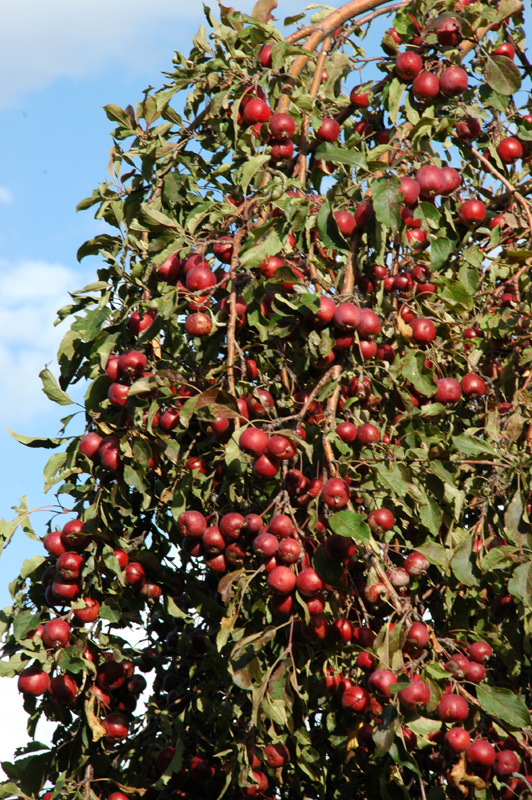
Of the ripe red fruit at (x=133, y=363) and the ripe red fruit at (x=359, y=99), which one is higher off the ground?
the ripe red fruit at (x=359, y=99)

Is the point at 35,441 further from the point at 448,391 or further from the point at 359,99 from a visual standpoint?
the point at 359,99

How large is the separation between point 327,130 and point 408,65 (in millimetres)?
325

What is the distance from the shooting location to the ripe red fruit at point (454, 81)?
9.80ft

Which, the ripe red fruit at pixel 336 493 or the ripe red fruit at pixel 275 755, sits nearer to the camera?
the ripe red fruit at pixel 336 493

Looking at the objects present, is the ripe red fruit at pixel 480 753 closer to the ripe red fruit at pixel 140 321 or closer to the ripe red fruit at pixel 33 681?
the ripe red fruit at pixel 33 681

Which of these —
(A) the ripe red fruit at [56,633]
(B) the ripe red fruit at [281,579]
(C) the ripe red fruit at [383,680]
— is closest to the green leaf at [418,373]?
(B) the ripe red fruit at [281,579]

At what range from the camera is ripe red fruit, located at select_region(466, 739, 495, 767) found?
262cm

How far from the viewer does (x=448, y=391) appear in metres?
2.99

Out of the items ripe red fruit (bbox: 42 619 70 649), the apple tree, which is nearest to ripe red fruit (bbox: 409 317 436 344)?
the apple tree

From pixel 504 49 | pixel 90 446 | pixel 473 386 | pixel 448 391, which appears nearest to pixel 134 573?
pixel 90 446

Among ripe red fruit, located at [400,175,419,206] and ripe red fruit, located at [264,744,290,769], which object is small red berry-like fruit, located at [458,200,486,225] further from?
ripe red fruit, located at [264,744,290,769]

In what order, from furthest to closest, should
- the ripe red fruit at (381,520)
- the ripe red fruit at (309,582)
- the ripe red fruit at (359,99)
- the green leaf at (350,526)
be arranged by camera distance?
1. the ripe red fruit at (359,99)
2. the ripe red fruit at (381,520)
3. the ripe red fruit at (309,582)
4. the green leaf at (350,526)

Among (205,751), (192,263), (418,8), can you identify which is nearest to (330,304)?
(192,263)

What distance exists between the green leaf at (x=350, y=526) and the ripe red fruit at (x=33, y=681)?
3.71ft
